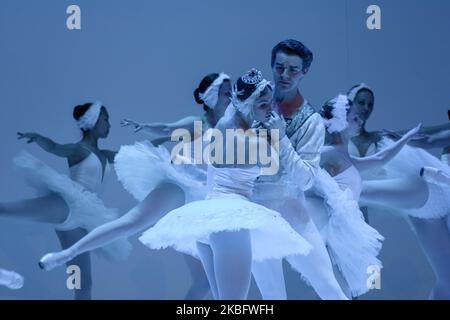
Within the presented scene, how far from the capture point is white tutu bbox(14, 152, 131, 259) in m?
5.29

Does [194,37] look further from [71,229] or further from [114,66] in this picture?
[71,229]

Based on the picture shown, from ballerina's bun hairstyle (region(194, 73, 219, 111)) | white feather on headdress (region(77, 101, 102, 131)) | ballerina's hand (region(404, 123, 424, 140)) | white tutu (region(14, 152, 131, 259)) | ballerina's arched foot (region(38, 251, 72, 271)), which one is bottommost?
ballerina's arched foot (region(38, 251, 72, 271))

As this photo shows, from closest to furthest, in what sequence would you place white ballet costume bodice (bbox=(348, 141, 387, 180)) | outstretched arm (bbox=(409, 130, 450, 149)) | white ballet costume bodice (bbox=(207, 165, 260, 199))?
white ballet costume bodice (bbox=(207, 165, 260, 199)) < white ballet costume bodice (bbox=(348, 141, 387, 180)) < outstretched arm (bbox=(409, 130, 450, 149))

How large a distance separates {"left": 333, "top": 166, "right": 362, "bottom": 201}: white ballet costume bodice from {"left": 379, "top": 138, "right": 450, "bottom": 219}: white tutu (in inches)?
13.3

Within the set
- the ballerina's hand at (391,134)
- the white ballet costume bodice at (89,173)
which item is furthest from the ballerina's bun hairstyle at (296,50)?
the white ballet costume bodice at (89,173)

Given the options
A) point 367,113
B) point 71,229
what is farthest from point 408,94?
point 71,229

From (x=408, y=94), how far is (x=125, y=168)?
208 cm

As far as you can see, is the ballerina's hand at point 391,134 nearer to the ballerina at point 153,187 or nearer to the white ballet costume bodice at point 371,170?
the white ballet costume bodice at point 371,170

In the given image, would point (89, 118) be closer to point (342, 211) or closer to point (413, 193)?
point (342, 211)

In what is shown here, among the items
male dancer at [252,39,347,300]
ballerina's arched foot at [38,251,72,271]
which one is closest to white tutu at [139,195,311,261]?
male dancer at [252,39,347,300]

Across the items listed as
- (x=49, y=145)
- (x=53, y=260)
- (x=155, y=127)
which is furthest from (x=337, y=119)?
(x=53, y=260)

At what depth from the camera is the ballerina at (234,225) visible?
4043 millimetres

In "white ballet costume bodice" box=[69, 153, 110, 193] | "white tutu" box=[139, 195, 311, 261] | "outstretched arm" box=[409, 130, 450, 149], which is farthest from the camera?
"outstretched arm" box=[409, 130, 450, 149]

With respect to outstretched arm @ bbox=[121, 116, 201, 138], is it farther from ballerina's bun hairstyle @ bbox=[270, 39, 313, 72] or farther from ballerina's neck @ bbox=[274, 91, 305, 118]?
ballerina's bun hairstyle @ bbox=[270, 39, 313, 72]
